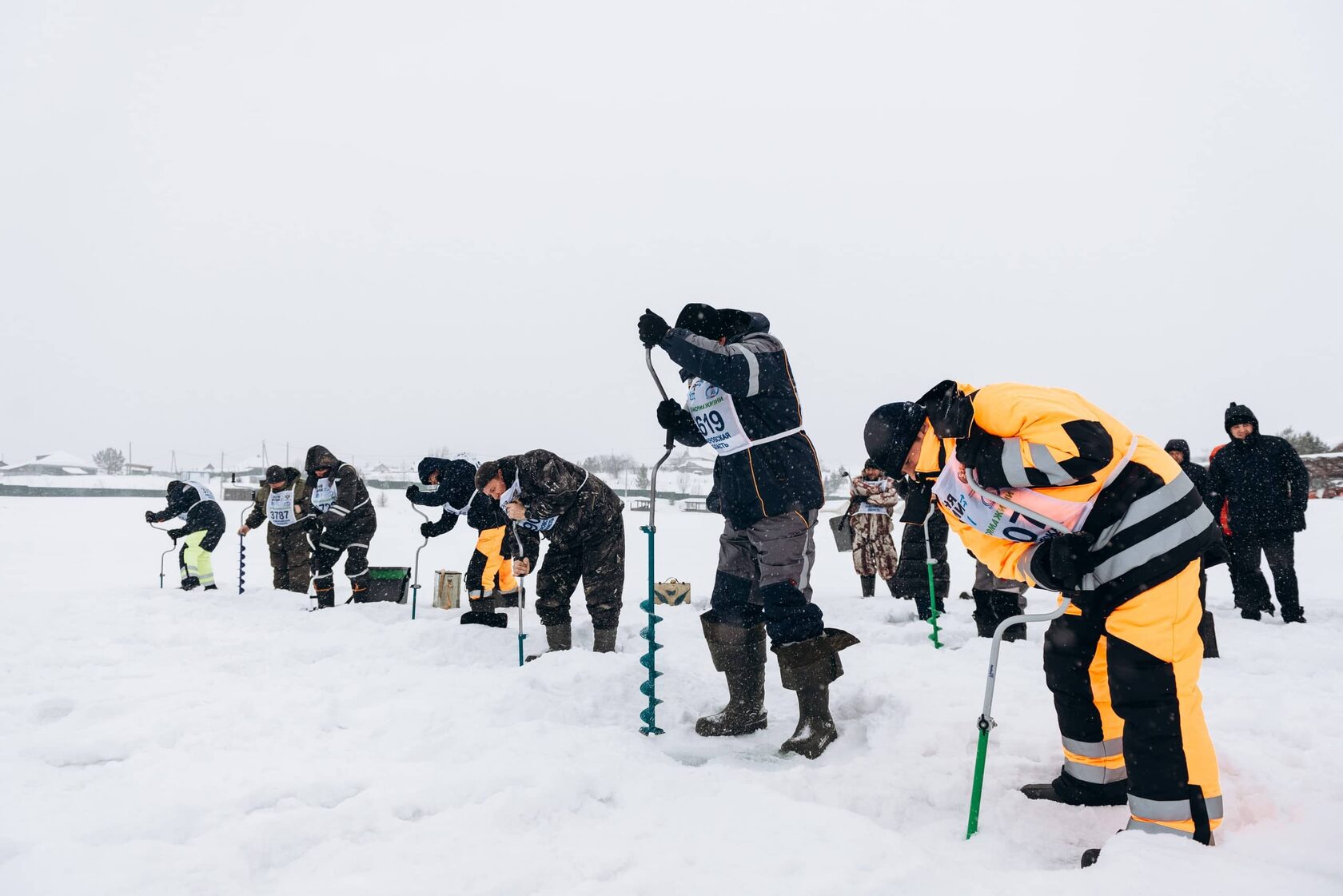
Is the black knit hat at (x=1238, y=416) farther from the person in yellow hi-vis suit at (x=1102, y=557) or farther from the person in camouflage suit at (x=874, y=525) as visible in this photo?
the person in yellow hi-vis suit at (x=1102, y=557)

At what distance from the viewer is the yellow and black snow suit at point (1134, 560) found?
2045mm

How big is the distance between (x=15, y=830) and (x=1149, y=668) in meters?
3.19

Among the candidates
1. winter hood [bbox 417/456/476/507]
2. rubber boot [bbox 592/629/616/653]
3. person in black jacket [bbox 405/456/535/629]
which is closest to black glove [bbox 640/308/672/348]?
rubber boot [bbox 592/629/616/653]

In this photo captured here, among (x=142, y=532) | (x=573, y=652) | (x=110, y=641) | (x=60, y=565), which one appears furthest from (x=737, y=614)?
(x=142, y=532)

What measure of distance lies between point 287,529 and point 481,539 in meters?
4.19

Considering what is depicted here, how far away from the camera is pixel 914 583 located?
6902mm

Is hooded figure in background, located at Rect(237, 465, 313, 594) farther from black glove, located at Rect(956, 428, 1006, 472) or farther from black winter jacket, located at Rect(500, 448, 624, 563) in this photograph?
black glove, located at Rect(956, 428, 1006, 472)

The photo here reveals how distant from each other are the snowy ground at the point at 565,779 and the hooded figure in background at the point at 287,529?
414 cm

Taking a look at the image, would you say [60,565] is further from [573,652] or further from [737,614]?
[737,614]

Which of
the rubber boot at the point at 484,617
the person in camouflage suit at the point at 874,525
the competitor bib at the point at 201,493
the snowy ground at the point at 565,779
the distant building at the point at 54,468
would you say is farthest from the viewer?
the distant building at the point at 54,468

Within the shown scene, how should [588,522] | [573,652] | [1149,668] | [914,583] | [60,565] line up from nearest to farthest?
1. [1149,668]
2. [573,652]
3. [588,522]
4. [914,583]
5. [60,565]

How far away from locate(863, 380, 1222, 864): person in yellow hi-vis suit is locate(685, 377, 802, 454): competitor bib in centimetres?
88

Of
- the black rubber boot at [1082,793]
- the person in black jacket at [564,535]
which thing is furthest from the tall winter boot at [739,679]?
the person in black jacket at [564,535]

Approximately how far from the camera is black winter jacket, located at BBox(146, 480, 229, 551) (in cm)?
946
